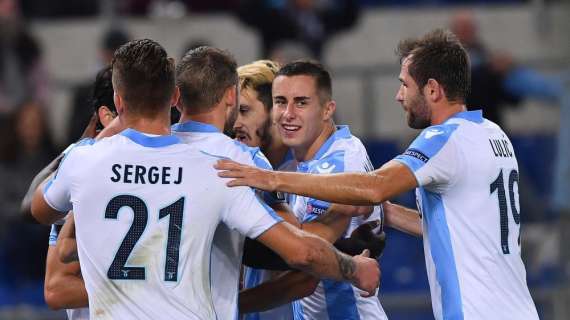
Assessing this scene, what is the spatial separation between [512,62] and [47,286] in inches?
265

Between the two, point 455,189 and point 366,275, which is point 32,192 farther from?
point 455,189

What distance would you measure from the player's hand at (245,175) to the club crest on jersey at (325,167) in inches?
31.0

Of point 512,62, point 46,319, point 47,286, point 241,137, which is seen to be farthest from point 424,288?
point 47,286

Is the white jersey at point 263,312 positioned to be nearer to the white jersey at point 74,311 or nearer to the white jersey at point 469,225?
the white jersey at point 74,311

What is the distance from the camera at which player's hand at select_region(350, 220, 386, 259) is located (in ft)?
21.0

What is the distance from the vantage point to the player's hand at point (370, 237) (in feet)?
21.0

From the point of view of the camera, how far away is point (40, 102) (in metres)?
12.0

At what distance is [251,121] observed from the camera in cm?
699

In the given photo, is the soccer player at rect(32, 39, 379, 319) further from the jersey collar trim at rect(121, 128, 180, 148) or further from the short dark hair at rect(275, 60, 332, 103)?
the short dark hair at rect(275, 60, 332, 103)

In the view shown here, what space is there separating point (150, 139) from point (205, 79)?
20.4 inches

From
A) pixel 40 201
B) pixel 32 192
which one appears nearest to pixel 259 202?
pixel 40 201

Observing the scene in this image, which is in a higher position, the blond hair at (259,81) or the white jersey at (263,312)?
the blond hair at (259,81)

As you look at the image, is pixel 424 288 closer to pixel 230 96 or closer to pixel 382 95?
pixel 382 95

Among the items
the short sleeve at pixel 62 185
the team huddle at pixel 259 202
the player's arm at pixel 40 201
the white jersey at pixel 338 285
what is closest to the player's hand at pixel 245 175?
the team huddle at pixel 259 202
